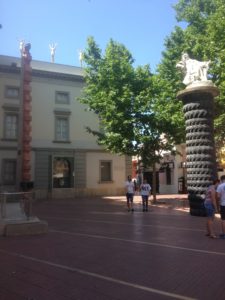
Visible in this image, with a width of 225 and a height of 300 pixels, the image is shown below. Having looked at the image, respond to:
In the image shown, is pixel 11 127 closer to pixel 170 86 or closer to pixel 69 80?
pixel 69 80

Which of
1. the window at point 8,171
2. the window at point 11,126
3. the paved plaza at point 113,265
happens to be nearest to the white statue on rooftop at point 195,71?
the paved plaza at point 113,265

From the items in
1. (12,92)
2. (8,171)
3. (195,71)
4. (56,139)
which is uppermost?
(12,92)

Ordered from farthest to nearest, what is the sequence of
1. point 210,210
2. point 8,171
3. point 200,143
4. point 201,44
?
point 8,171
point 201,44
point 200,143
point 210,210

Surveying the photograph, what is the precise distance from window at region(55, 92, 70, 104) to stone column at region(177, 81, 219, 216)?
18.4 m

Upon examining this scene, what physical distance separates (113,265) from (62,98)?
2781 centimetres

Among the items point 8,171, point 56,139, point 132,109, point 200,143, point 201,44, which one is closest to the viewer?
point 200,143

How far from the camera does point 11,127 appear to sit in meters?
32.0

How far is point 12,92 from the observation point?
3194 centimetres

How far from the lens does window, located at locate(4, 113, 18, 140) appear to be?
1246 inches

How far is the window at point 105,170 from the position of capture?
35456 mm

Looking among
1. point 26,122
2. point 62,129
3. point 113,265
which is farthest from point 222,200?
point 62,129

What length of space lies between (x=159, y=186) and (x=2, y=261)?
3670 cm

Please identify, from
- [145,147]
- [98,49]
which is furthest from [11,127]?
[145,147]

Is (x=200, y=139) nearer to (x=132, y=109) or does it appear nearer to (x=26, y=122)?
(x=132, y=109)
